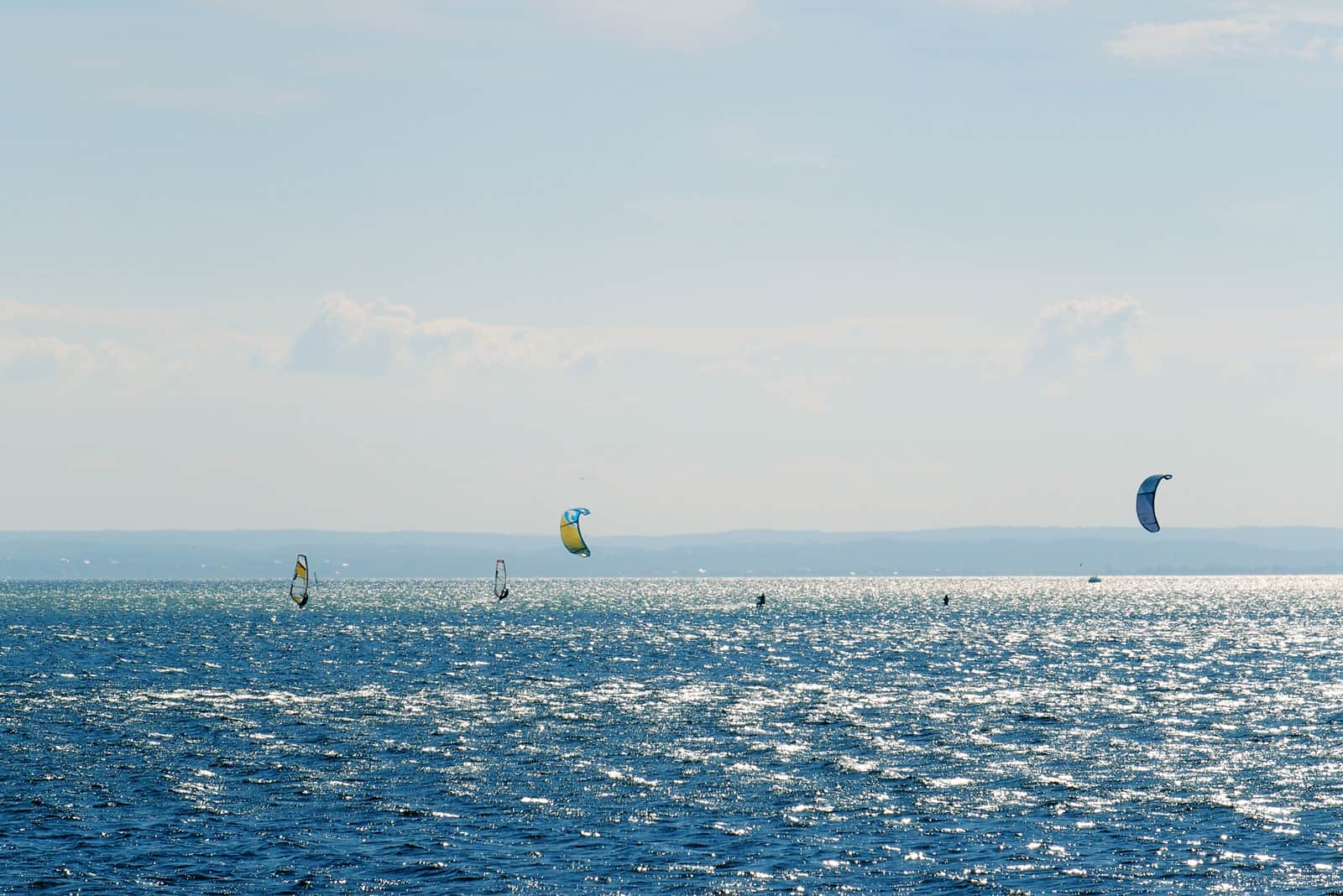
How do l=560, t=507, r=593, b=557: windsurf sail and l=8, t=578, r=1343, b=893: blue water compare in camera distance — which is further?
l=560, t=507, r=593, b=557: windsurf sail

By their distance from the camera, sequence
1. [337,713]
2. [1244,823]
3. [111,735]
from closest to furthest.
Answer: [1244,823] → [111,735] → [337,713]

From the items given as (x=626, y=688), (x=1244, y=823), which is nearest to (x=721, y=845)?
(x=1244, y=823)

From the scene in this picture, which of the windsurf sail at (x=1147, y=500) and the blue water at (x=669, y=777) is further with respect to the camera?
the windsurf sail at (x=1147, y=500)

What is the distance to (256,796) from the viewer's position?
45.4m

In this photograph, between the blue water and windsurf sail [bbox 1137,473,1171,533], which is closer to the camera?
the blue water

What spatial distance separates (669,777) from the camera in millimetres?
49625

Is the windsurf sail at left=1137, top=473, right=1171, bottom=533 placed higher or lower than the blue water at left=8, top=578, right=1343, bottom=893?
higher

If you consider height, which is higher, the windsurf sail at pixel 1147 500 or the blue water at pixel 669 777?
the windsurf sail at pixel 1147 500

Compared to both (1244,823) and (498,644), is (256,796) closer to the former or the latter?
(1244,823)

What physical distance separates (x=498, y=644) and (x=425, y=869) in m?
92.0

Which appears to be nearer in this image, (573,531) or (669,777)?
(669,777)

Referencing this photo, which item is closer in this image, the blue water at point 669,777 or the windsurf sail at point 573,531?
the blue water at point 669,777

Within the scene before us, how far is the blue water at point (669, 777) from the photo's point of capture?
3594 cm

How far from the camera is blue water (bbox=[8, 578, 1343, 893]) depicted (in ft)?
118
